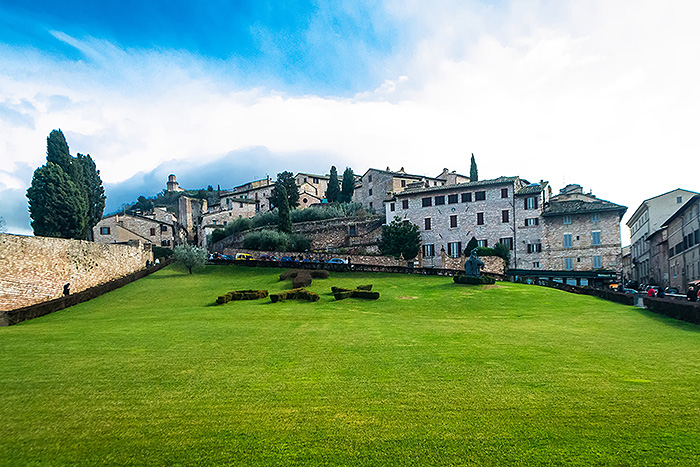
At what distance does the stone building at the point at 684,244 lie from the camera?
122 feet

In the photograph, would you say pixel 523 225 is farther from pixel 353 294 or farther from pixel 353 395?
pixel 353 395

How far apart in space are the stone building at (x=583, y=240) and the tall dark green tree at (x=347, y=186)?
42075mm

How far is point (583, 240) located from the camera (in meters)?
52.5

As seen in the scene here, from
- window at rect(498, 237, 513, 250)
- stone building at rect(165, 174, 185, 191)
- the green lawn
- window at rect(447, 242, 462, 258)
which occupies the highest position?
stone building at rect(165, 174, 185, 191)

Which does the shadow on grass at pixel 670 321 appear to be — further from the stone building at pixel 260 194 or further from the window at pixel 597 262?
the stone building at pixel 260 194

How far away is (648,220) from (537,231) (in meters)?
15.2

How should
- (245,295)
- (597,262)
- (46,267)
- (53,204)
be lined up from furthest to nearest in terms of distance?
(597,262), (53,204), (46,267), (245,295)

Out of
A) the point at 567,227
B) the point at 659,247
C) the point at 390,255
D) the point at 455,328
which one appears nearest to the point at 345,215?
the point at 390,255

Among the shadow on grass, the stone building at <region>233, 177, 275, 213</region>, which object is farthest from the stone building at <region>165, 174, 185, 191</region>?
the shadow on grass

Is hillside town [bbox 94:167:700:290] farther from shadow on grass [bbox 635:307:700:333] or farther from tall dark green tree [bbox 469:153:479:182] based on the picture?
shadow on grass [bbox 635:307:700:333]

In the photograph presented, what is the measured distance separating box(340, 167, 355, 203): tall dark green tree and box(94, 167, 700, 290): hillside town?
17.8 m

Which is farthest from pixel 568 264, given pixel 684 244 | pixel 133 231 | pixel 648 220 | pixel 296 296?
pixel 133 231

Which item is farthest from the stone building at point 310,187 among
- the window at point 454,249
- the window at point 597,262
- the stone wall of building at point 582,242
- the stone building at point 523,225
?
the window at point 597,262

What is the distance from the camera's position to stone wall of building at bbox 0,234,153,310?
2875 centimetres
